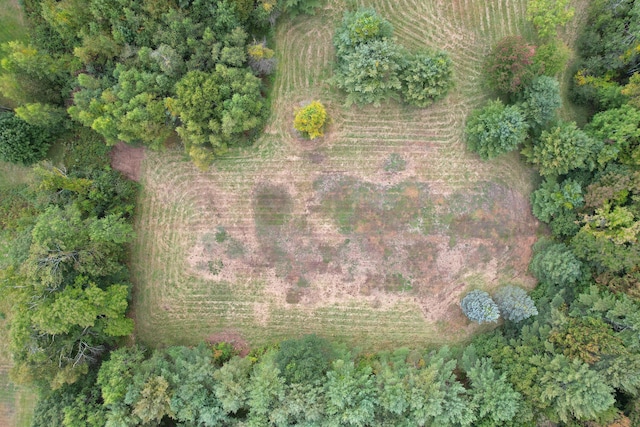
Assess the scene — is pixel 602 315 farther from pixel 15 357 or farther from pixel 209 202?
pixel 15 357

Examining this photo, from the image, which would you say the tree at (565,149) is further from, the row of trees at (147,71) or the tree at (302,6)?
the row of trees at (147,71)

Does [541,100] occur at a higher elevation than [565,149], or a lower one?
higher

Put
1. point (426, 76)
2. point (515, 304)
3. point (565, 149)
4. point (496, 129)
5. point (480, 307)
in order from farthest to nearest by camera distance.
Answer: point (480, 307) < point (426, 76) < point (515, 304) < point (496, 129) < point (565, 149)

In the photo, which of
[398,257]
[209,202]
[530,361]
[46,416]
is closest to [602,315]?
[530,361]

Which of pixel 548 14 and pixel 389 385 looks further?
pixel 548 14

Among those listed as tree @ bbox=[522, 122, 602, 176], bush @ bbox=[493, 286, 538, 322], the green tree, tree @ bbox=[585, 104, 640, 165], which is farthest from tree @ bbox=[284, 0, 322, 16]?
the green tree

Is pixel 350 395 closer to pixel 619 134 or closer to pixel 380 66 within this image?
pixel 380 66

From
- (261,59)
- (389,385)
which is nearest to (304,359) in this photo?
(389,385)

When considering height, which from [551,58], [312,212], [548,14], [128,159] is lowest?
[312,212]
